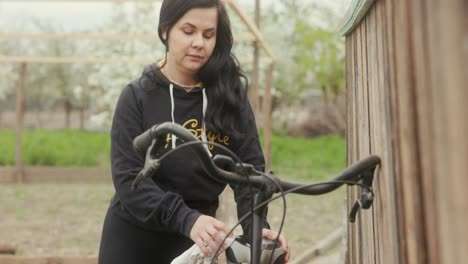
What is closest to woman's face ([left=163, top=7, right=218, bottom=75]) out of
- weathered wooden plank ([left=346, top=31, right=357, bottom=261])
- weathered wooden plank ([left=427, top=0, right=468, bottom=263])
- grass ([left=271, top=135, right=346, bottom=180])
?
weathered wooden plank ([left=346, top=31, right=357, bottom=261])

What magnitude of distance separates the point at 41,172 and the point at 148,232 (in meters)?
11.1

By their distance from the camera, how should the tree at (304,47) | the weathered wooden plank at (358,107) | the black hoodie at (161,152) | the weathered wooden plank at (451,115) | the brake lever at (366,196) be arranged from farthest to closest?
the tree at (304,47)
the weathered wooden plank at (358,107)
the black hoodie at (161,152)
the brake lever at (366,196)
the weathered wooden plank at (451,115)

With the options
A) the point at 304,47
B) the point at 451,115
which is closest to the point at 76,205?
the point at 451,115

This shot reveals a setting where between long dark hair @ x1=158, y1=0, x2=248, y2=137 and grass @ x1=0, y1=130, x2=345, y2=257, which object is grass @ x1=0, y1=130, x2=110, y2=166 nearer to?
grass @ x1=0, y1=130, x2=345, y2=257

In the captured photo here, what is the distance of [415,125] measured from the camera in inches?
61.4

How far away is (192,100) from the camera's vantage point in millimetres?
2332

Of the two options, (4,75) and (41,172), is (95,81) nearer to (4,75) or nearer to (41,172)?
(41,172)

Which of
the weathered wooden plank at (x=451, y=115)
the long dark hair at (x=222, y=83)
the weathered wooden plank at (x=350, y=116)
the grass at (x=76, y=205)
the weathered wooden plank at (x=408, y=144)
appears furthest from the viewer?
A: the grass at (x=76, y=205)

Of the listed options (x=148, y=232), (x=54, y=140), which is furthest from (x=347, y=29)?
(x=54, y=140)

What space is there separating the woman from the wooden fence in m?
0.39

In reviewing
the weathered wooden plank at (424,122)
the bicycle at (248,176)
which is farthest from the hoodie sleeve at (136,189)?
the weathered wooden plank at (424,122)

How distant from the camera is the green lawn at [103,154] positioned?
46.8 feet

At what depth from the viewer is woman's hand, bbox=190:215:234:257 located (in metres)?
1.89

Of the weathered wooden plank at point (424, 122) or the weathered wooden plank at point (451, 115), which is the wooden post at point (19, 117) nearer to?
the weathered wooden plank at point (424, 122)
